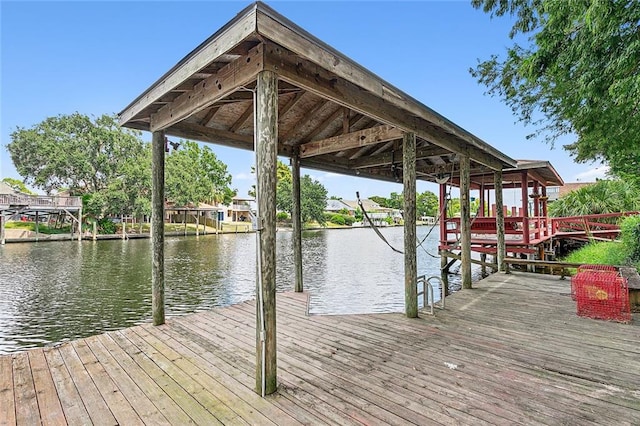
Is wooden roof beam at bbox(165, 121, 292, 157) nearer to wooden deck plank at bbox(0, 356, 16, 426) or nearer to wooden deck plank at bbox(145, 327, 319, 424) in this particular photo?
wooden deck plank at bbox(145, 327, 319, 424)

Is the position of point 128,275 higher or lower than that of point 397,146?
lower

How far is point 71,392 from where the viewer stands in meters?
2.22

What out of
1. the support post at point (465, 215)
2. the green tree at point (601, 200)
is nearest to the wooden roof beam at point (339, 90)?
the support post at point (465, 215)

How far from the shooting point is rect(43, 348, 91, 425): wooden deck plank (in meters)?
1.92

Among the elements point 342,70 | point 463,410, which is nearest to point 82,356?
point 463,410

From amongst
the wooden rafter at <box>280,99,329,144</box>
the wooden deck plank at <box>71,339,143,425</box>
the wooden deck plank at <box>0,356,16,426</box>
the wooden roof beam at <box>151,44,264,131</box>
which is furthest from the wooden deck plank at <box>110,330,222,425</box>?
the wooden rafter at <box>280,99,329,144</box>

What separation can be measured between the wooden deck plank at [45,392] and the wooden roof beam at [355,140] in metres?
3.76

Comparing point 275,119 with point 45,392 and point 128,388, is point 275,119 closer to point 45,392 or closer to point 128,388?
point 128,388

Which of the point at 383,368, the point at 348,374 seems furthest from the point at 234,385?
the point at 383,368

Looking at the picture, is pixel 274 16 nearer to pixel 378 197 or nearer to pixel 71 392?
pixel 71 392

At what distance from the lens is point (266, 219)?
2.21 m

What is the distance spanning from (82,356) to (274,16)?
3.32 meters

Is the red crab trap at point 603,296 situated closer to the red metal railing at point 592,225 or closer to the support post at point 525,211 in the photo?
the support post at point 525,211

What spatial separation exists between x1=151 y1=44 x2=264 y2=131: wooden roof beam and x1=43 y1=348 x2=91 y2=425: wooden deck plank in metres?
2.44
